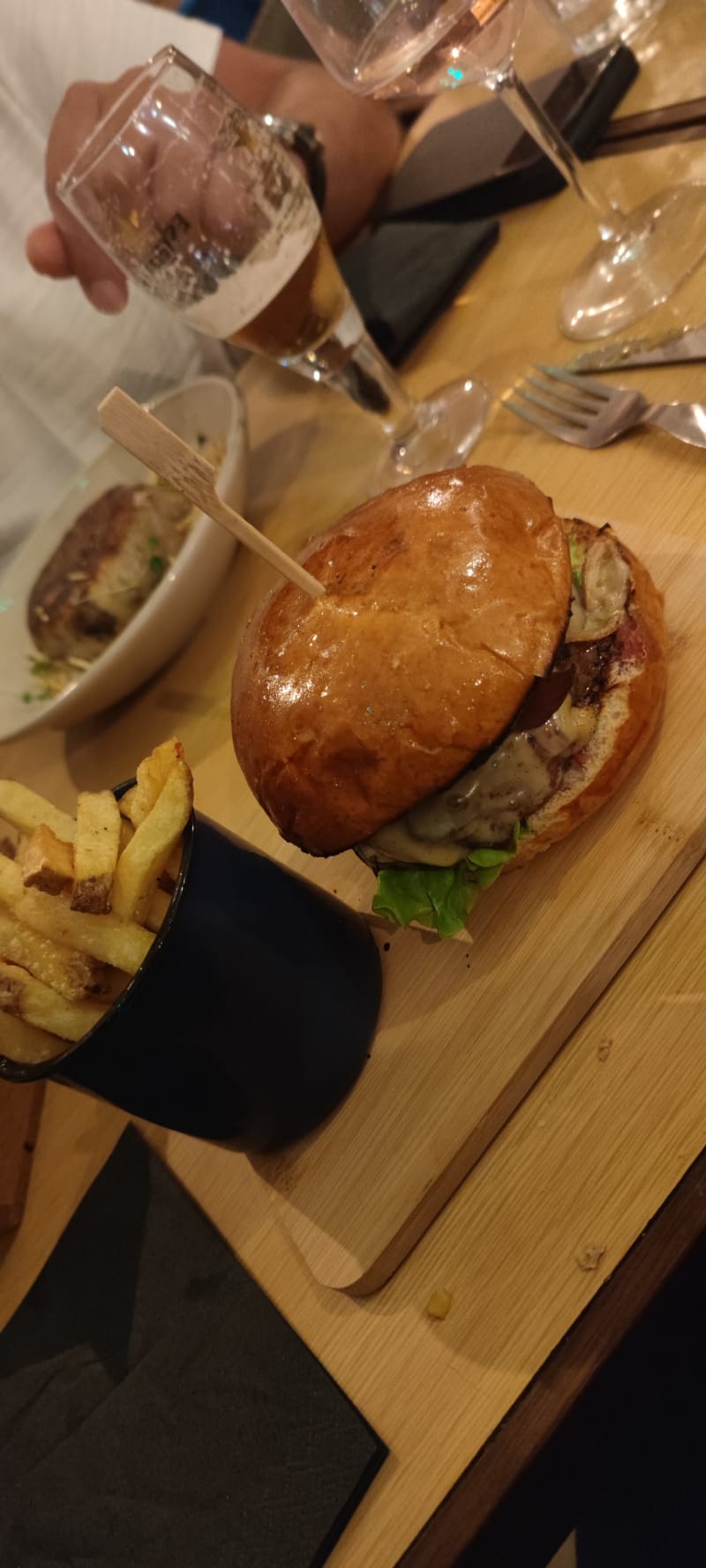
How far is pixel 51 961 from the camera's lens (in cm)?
126

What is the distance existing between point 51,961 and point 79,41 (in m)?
3.35

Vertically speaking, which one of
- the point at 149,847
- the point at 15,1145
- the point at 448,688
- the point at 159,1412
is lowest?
the point at 15,1145

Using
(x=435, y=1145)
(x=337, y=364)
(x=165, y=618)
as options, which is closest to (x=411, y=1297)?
(x=435, y=1145)

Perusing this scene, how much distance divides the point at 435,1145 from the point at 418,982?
26 cm

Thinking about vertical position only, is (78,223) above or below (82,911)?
above

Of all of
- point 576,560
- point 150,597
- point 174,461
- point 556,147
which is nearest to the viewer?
point 174,461

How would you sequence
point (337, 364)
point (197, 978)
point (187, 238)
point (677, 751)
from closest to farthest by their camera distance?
1. point (197, 978)
2. point (677, 751)
3. point (187, 238)
4. point (337, 364)

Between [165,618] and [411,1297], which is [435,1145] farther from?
[165,618]

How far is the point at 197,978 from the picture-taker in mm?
1267


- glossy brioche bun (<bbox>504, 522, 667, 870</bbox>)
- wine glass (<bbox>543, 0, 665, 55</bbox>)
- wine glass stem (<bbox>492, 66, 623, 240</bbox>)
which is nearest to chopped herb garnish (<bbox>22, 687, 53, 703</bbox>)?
glossy brioche bun (<bbox>504, 522, 667, 870</bbox>)

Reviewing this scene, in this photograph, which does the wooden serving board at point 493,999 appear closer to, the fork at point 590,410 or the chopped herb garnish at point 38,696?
the fork at point 590,410

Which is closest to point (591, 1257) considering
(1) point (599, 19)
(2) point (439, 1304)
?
(2) point (439, 1304)

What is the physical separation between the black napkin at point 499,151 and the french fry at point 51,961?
201cm

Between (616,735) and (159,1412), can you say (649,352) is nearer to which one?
(616,735)
